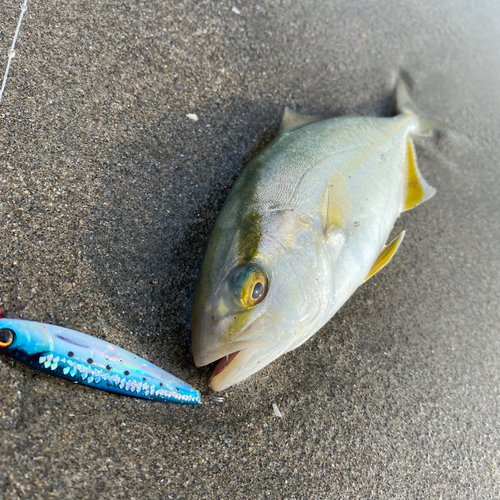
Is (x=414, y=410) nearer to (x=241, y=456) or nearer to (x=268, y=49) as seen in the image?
(x=241, y=456)

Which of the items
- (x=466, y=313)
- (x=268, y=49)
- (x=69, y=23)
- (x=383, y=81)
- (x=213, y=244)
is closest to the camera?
(x=213, y=244)

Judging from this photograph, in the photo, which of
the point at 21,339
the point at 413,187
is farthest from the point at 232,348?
the point at 413,187

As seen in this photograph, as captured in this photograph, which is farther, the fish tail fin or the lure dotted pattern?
the fish tail fin

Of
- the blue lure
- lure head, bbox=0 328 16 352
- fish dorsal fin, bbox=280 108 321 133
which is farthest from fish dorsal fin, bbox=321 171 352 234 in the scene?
lure head, bbox=0 328 16 352

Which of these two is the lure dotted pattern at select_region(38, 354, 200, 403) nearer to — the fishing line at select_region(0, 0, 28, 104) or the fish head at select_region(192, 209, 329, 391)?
the fish head at select_region(192, 209, 329, 391)

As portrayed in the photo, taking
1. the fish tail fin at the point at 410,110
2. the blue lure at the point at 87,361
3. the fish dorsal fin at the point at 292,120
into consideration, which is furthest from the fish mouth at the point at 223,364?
the fish tail fin at the point at 410,110

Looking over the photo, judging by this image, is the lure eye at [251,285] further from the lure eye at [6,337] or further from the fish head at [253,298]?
the lure eye at [6,337]

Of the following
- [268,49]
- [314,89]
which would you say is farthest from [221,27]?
[314,89]
